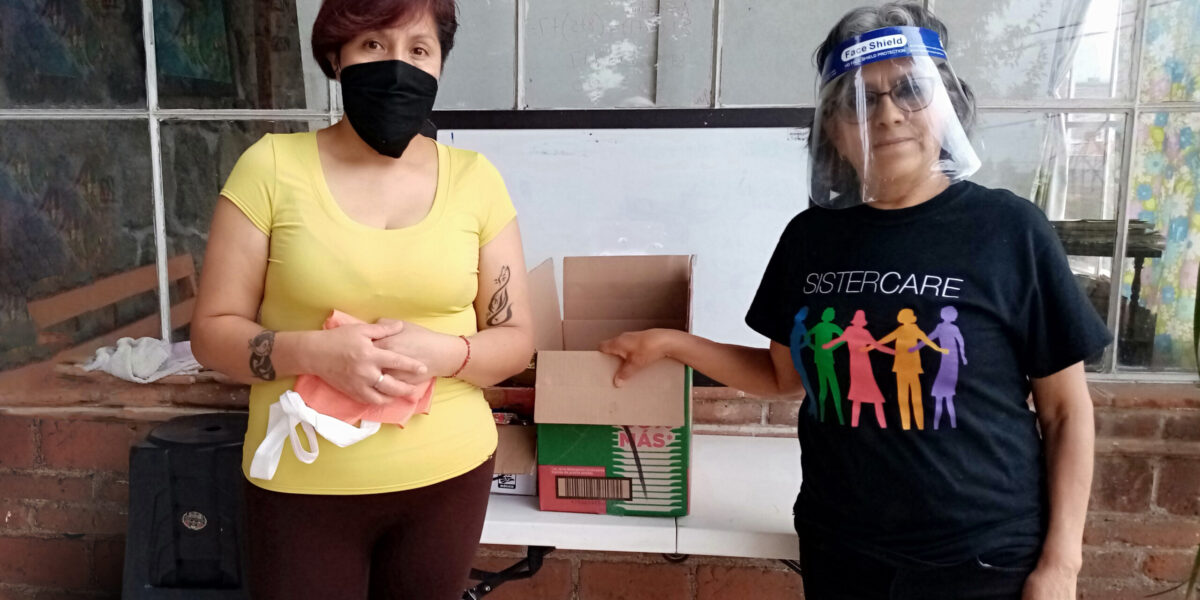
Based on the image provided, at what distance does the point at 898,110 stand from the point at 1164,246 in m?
1.25

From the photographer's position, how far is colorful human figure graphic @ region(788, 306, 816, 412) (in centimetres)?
113

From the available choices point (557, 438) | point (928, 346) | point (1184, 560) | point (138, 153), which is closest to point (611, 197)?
point (557, 438)

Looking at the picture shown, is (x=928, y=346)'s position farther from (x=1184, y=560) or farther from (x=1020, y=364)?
(x=1184, y=560)

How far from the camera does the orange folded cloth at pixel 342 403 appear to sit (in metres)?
1.02

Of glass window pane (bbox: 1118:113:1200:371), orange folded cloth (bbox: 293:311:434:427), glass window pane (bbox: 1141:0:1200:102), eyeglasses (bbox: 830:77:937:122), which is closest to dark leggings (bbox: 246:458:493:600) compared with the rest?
orange folded cloth (bbox: 293:311:434:427)

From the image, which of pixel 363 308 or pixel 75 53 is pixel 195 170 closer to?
pixel 75 53

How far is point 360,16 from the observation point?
101 cm

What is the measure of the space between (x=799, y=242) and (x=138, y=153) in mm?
1878

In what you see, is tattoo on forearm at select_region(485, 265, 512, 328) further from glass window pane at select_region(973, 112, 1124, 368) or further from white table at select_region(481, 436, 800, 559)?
glass window pane at select_region(973, 112, 1124, 368)

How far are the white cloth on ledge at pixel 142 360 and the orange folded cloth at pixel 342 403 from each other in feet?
3.85

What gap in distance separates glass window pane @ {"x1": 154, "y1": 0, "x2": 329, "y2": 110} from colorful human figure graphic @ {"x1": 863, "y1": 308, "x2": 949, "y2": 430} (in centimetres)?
160

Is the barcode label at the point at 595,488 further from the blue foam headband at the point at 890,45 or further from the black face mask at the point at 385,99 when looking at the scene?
the blue foam headband at the point at 890,45

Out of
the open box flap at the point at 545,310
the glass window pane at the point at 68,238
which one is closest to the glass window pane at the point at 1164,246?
the open box flap at the point at 545,310

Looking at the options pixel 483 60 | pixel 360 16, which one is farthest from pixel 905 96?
pixel 483 60
